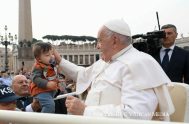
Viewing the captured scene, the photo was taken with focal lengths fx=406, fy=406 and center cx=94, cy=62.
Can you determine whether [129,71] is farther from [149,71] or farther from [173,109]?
[173,109]

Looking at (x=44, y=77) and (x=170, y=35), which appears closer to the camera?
(x=44, y=77)

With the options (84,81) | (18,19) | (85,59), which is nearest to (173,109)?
(84,81)

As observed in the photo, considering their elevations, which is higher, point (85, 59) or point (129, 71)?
point (129, 71)

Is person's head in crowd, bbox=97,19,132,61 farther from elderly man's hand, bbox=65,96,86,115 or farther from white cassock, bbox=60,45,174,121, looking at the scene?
elderly man's hand, bbox=65,96,86,115

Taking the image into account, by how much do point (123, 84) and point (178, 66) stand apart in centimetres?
260

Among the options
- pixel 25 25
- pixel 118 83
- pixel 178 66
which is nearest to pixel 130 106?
pixel 118 83

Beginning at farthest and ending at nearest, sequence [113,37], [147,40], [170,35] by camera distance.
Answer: [170,35], [147,40], [113,37]

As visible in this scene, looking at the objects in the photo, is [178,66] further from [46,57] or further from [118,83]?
[118,83]

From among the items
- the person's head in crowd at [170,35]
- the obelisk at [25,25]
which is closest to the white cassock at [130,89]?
the person's head in crowd at [170,35]

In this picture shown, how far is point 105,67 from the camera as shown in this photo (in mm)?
3490

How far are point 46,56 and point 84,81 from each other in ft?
3.33

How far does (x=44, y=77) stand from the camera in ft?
16.3

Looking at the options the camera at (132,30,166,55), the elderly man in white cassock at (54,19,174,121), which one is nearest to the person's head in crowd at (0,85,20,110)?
the elderly man in white cassock at (54,19,174,121)

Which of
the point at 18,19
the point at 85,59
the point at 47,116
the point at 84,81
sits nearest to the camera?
the point at 47,116
